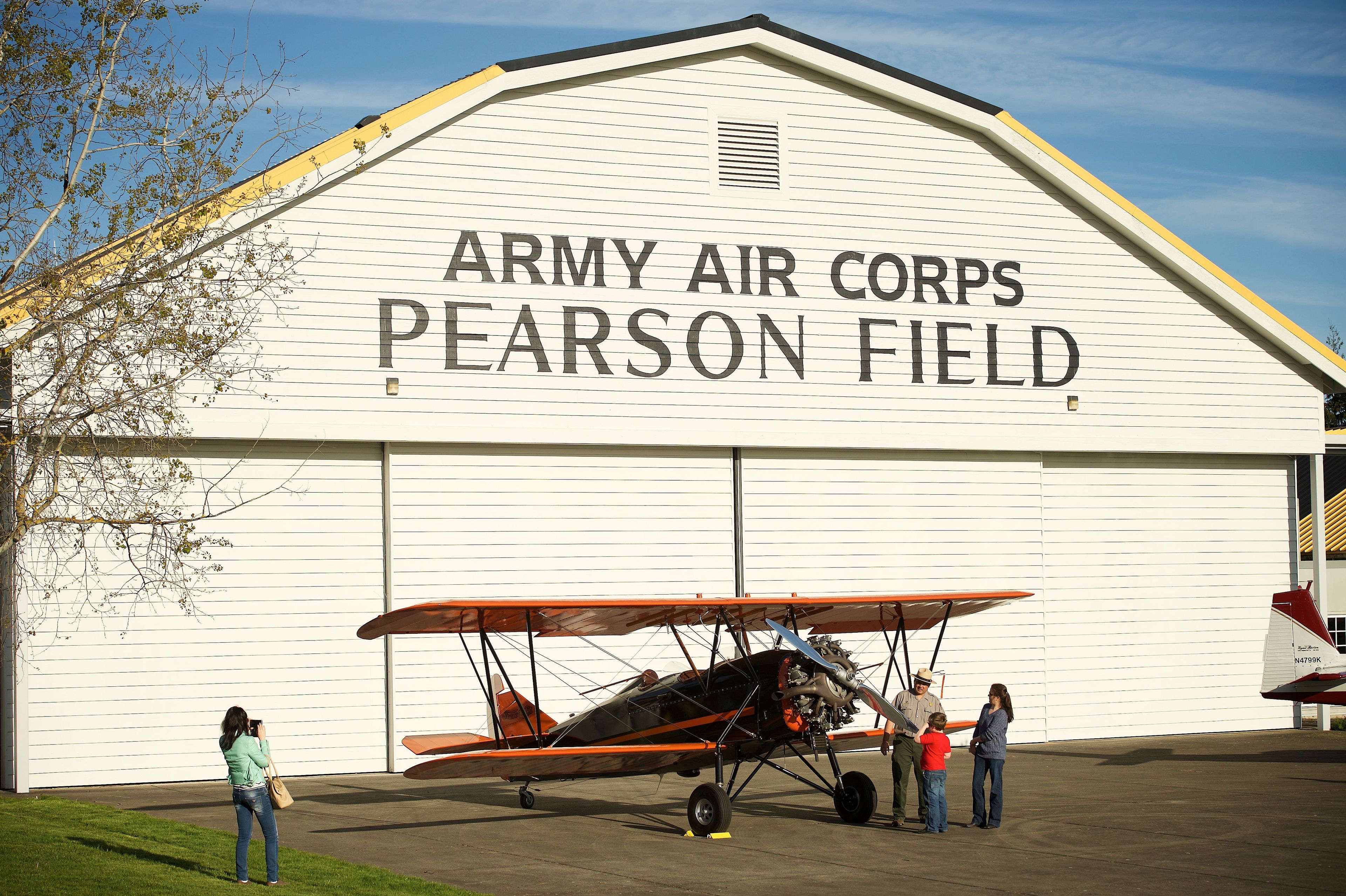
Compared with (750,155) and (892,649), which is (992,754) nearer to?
(892,649)

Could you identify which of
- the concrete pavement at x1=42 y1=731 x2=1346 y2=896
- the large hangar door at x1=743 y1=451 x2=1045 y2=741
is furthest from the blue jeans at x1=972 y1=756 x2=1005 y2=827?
the large hangar door at x1=743 y1=451 x2=1045 y2=741

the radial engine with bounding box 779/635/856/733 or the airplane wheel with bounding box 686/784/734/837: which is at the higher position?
the radial engine with bounding box 779/635/856/733

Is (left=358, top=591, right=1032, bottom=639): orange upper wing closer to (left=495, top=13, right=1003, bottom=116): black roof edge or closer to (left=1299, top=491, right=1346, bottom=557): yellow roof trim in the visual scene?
(left=495, top=13, right=1003, bottom=116): black roof edge

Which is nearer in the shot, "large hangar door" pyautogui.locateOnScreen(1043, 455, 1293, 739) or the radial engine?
the radial engine

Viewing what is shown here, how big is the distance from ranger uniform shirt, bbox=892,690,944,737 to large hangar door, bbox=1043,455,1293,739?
8.08 meters

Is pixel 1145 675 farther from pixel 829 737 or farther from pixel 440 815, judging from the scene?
pixel 440 815

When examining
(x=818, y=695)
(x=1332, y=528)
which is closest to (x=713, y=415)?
(x=818, y=695)

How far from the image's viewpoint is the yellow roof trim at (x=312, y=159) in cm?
1446

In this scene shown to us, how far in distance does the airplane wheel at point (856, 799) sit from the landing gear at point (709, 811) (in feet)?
4.88

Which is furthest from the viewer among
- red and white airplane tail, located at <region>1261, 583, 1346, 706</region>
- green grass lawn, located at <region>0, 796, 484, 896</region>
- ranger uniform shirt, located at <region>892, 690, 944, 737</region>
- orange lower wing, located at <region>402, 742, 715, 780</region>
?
red and white airplane tail, located at <region>1261, 583, 1346, 706</region>

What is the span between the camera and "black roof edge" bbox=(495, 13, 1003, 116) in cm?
1902

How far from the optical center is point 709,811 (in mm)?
13242

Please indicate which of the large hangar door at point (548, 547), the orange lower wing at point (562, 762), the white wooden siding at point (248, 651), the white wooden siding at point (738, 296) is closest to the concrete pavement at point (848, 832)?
the white wooden siding at point (248, 651)

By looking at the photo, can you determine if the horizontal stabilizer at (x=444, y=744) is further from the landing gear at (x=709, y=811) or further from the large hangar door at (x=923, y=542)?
the large hangar door at (x=923, y=542)
